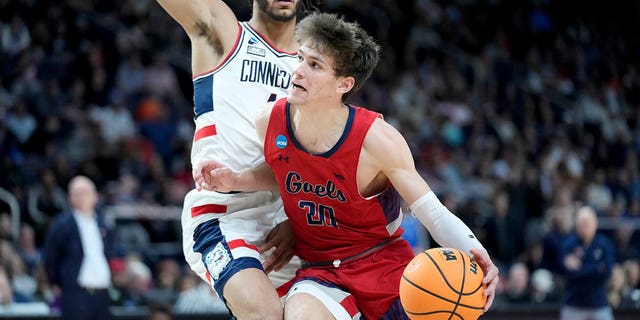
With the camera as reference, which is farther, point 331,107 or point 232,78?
point 232,78

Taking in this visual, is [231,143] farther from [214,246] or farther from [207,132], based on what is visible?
[214,246]

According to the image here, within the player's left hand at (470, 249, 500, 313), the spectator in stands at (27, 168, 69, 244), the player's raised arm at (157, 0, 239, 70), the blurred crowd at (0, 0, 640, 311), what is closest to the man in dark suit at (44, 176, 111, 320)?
the blurred crowd at (0, 0, 640, 311)

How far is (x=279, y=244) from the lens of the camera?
15.4 feet

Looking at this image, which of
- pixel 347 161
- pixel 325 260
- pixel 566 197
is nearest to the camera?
pixel 347 161

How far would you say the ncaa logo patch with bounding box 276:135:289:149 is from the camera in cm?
438

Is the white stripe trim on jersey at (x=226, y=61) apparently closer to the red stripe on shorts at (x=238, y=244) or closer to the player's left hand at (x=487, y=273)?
the red stripe on shorts at (x=238, y=244)

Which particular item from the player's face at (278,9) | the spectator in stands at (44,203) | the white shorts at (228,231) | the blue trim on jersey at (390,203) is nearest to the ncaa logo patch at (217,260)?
the white shorts at (228,231)

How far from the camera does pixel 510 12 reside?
60.0 feet

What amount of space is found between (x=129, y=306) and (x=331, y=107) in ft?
17.1

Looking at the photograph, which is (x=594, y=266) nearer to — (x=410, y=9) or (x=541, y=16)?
(x=410, y=9)

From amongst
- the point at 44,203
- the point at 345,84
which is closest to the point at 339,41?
the point at 345,84

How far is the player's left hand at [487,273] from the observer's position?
162 inches

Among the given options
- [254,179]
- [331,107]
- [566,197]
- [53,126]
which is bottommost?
[566,197]

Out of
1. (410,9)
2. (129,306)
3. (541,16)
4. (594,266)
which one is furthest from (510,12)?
(129,306)
